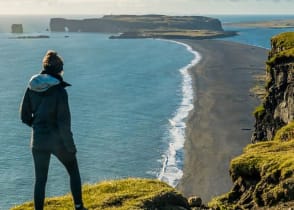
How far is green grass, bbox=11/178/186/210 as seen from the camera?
12109mm

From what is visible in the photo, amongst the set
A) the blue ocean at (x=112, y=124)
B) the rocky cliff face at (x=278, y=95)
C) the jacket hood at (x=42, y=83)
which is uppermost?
the jacket hood at (x=42, y=83)

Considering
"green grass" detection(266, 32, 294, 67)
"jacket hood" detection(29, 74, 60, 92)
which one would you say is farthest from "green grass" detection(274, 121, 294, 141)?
"jacket hood" detection(29, 74, 60, 92)

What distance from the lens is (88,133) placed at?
61344 mm

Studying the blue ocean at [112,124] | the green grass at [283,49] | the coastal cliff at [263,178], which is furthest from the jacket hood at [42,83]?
the blue ocean at [112,124]

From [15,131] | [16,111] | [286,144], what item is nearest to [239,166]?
[286,144]

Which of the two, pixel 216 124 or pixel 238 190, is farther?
pixel 216 124

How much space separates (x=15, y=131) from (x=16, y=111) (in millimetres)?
15024

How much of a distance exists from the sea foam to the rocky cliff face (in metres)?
9.15

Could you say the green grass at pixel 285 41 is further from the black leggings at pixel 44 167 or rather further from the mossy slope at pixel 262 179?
the black leggings at pixel 44 167

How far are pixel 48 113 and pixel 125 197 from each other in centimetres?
363

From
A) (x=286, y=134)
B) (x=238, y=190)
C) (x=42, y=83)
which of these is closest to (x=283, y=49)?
(x=286, y=134)

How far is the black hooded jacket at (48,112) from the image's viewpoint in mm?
10109

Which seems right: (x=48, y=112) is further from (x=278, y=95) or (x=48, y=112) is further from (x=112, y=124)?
(x=112, y=124)

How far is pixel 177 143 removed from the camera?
55.6 metres
